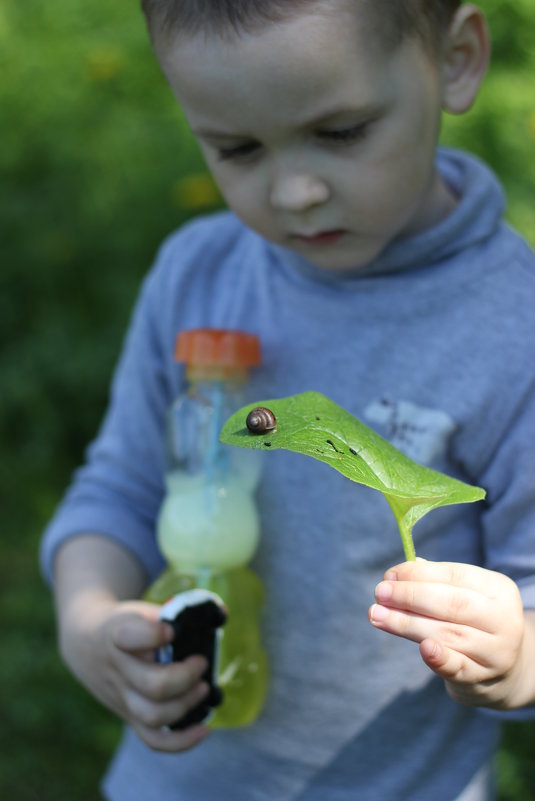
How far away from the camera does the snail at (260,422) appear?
0.70 meters

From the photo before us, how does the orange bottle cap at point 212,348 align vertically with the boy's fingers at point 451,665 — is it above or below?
above

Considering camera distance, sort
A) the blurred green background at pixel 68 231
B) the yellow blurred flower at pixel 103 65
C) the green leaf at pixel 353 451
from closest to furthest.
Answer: the green leaf at pixel 353 451
the blurred green background at pixel 68 231
the yellow blurred flower at pixel 103 65

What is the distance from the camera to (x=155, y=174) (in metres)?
2.37

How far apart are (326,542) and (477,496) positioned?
0.46 meters

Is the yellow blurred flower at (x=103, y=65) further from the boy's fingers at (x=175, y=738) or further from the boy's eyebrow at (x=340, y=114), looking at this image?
the boy's fingers at (x=175, y=738)

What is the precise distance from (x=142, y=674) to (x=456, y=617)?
1.45 feet

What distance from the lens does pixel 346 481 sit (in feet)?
3.79

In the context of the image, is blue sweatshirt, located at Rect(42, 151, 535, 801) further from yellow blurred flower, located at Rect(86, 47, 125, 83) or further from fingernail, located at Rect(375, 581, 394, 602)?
yellow blurred flower, located at Rect(86, 47, 125, 83)

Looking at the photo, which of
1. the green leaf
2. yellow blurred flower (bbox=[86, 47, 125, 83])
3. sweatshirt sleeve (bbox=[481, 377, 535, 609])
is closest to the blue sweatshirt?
sweatshirt sleeve (bbox=[481, 377, 535, 609])

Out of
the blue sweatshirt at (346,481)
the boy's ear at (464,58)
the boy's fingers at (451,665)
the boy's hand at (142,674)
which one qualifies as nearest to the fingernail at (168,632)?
the boy's hand at (142,674)

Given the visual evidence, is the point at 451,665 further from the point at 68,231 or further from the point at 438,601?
the point at 68,231

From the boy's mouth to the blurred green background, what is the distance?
116 cm

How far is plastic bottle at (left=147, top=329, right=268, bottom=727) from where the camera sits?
1040mm

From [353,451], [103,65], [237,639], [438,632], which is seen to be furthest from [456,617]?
[103,65]
